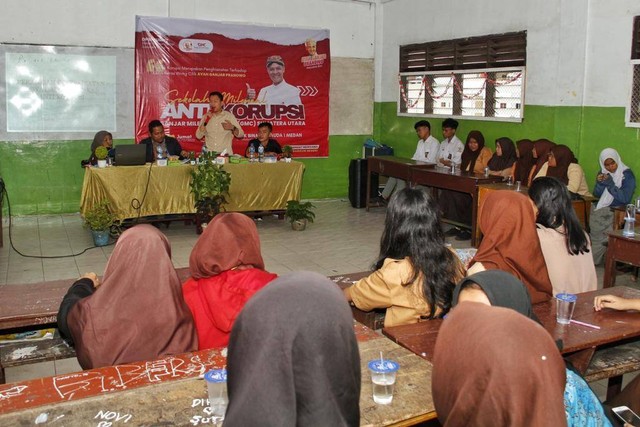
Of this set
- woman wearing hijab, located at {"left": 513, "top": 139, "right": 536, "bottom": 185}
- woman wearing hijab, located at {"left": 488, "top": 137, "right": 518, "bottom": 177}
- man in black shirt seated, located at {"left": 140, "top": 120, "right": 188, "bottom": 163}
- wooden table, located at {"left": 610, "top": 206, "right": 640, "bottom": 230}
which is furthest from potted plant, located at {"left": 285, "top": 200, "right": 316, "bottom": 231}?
wooden table, located at {"left": 610, "top": 206, "right": 640, "bottom": 230}

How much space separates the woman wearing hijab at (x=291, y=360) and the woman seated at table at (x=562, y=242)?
2373 millimetres

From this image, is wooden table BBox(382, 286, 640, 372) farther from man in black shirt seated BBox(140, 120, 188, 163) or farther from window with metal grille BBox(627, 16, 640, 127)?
man in black shirt seated BBox(140, 120, 188, 163)

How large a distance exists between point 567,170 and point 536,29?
1.88 metres

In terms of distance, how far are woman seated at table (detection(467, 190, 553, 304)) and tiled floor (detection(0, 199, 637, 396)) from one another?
124 inches

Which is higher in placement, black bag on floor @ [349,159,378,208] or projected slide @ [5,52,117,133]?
projected slide @ [5,52,117,133]

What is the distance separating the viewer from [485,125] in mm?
8578

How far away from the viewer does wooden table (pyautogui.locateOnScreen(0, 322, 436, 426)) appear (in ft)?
6.05

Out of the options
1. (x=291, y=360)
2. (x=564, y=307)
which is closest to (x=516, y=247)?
(x=564, y=307)

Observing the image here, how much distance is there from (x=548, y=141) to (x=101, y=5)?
601cm

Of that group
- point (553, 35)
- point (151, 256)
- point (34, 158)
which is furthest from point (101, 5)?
point (151, 256)

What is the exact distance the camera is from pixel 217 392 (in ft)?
6.23

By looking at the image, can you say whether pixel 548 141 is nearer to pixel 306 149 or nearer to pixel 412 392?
pixel 306 149

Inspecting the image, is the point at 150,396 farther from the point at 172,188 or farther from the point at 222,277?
the point at 172,188

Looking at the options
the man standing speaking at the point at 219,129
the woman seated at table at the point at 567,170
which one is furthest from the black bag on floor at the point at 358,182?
the woman seated at table at the point at 567,170
